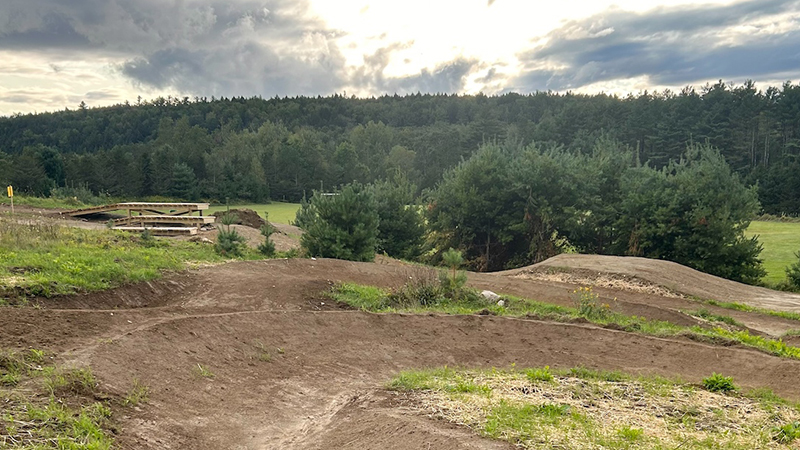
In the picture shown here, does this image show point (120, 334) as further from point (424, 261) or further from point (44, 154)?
point (44, 154)

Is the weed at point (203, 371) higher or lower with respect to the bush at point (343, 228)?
A: lower

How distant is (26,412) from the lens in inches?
183

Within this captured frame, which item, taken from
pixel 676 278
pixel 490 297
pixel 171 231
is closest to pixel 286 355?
pixel 490 297

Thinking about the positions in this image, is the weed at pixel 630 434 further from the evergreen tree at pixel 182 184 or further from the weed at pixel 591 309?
the evergreen tree at pixel 182 184

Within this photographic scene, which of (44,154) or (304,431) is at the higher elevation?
(44,154)

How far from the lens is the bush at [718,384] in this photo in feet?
21.8

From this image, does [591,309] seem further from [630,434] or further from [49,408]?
[49,408]

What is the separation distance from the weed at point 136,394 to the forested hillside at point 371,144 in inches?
1101

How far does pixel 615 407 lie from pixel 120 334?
6018 millimetres

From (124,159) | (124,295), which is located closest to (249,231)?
(124,295)

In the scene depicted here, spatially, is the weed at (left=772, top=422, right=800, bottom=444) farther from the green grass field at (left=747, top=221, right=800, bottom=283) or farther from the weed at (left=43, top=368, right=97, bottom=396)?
the green grass field at (left=747, top=221, right=800, bottom=283)

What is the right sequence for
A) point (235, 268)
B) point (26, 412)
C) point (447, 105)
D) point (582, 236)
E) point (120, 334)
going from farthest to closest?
point (447, 105)
point (582, 236)
point (235, 268)
point (120, 334)
point (26, 412)

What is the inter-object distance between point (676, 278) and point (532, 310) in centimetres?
842

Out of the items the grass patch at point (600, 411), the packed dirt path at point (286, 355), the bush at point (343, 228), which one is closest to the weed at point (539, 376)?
the grass patch at point (600, 411)
